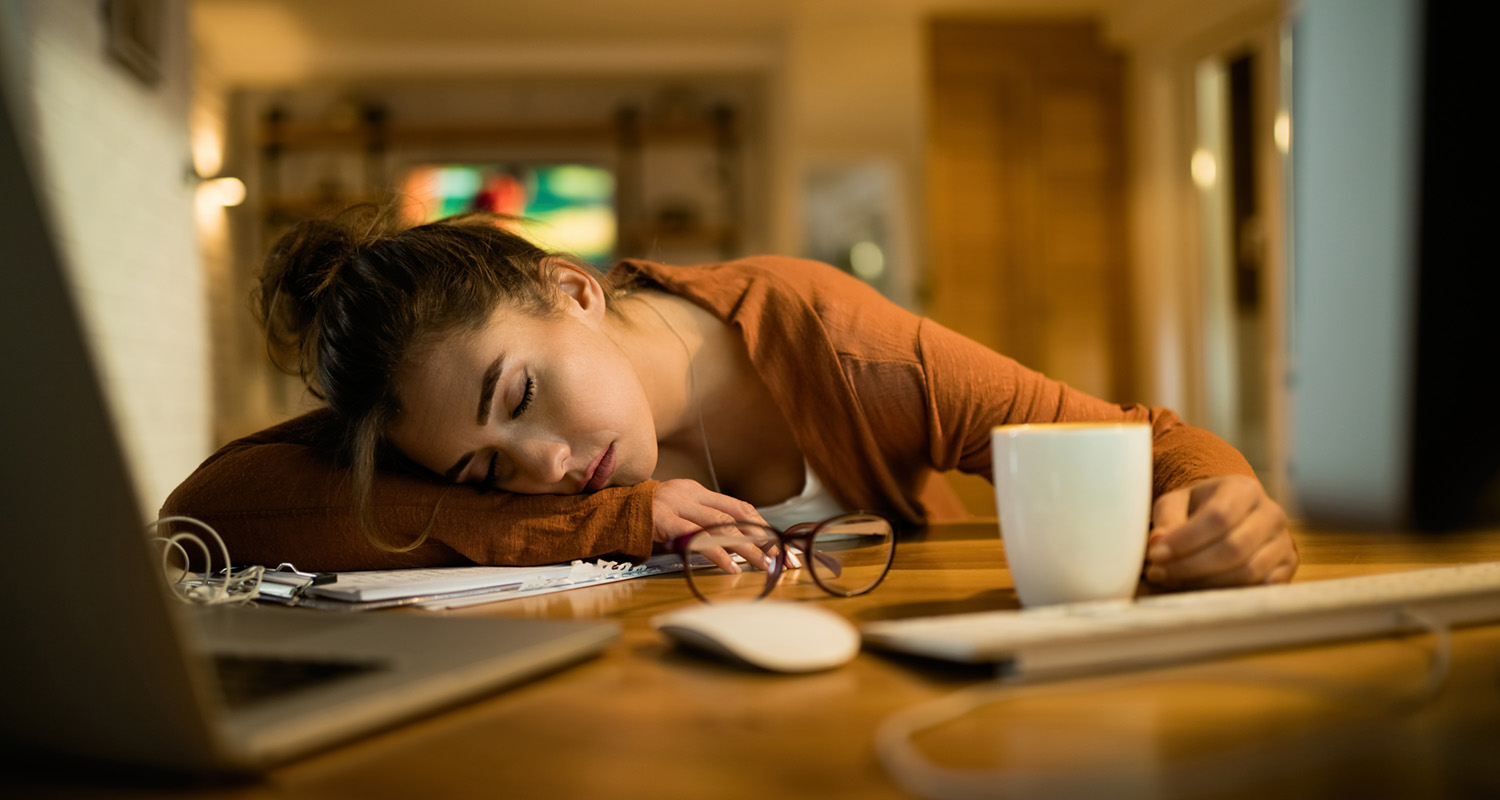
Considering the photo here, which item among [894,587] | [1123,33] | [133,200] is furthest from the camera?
[1123,33]

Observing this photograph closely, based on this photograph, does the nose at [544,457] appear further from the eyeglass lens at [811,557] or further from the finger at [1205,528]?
the finger at [1205,528]

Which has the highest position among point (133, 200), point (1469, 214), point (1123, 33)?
point (1123, 33)

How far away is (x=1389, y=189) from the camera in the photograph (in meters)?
0.40

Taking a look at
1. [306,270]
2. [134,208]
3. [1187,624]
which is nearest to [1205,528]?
[1187,624]

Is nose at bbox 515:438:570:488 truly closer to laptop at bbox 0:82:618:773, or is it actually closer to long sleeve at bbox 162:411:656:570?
long sleeve at bbox 162:411:656:570

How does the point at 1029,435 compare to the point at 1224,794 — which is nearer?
the point at 1224,794

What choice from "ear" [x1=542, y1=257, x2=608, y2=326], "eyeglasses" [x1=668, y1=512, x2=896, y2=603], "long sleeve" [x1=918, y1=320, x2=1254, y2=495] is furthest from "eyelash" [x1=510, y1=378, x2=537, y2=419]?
"long sleeve" [x1=918, y1=320, x2=1254, y2=495]

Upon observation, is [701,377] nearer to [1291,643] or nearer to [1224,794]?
[1291,643]

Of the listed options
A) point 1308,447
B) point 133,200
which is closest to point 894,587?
point 1308,447

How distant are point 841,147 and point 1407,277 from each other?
16.0ft

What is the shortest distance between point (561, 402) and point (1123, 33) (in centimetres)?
482

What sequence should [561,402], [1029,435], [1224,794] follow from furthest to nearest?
[561,402]
[1029,435]
[1224,794]

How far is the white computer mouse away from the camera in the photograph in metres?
0.47

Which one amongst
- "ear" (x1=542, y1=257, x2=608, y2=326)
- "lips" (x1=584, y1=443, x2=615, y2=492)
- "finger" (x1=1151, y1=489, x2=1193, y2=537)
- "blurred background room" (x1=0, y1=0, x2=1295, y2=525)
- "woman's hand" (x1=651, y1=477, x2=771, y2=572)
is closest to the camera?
"finger" (x1=1151, y1=489, x2=1193, y2=537)
